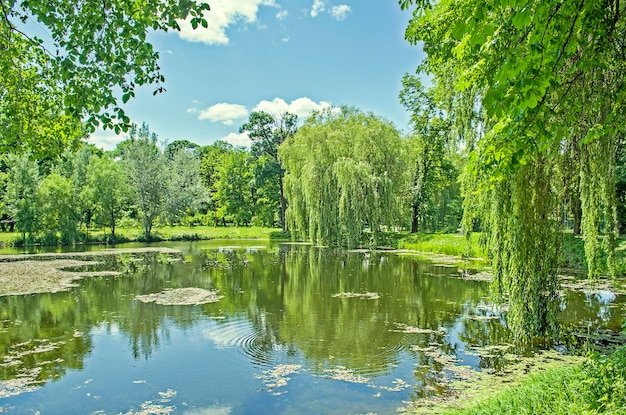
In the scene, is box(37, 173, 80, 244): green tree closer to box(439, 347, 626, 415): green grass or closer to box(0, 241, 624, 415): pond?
box(0, 241, 624, 415): pond

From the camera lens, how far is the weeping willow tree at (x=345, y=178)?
72.4 feet

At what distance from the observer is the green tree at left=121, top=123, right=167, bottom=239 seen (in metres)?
34.3

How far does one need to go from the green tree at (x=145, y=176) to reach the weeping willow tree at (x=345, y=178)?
1304 centimetres

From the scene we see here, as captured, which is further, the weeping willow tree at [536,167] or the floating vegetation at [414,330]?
the floating vegetation at [414,330]

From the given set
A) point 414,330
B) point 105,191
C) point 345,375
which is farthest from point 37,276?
point 105,191

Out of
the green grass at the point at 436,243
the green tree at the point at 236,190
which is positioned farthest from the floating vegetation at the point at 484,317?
the green tree at the point at 236,190

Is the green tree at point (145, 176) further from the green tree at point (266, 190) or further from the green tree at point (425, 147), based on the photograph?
the green tree at point (425, 147)

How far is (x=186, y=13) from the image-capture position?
3.68 meters

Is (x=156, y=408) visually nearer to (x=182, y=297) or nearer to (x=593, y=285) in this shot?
(x=182, y=297)

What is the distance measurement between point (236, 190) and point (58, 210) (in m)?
19.1

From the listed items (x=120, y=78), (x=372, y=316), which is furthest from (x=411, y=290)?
(x=120, y=78)

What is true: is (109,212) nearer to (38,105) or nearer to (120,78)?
(38,105)

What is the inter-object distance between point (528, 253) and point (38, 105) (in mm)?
7151

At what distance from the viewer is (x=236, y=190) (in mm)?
47219
